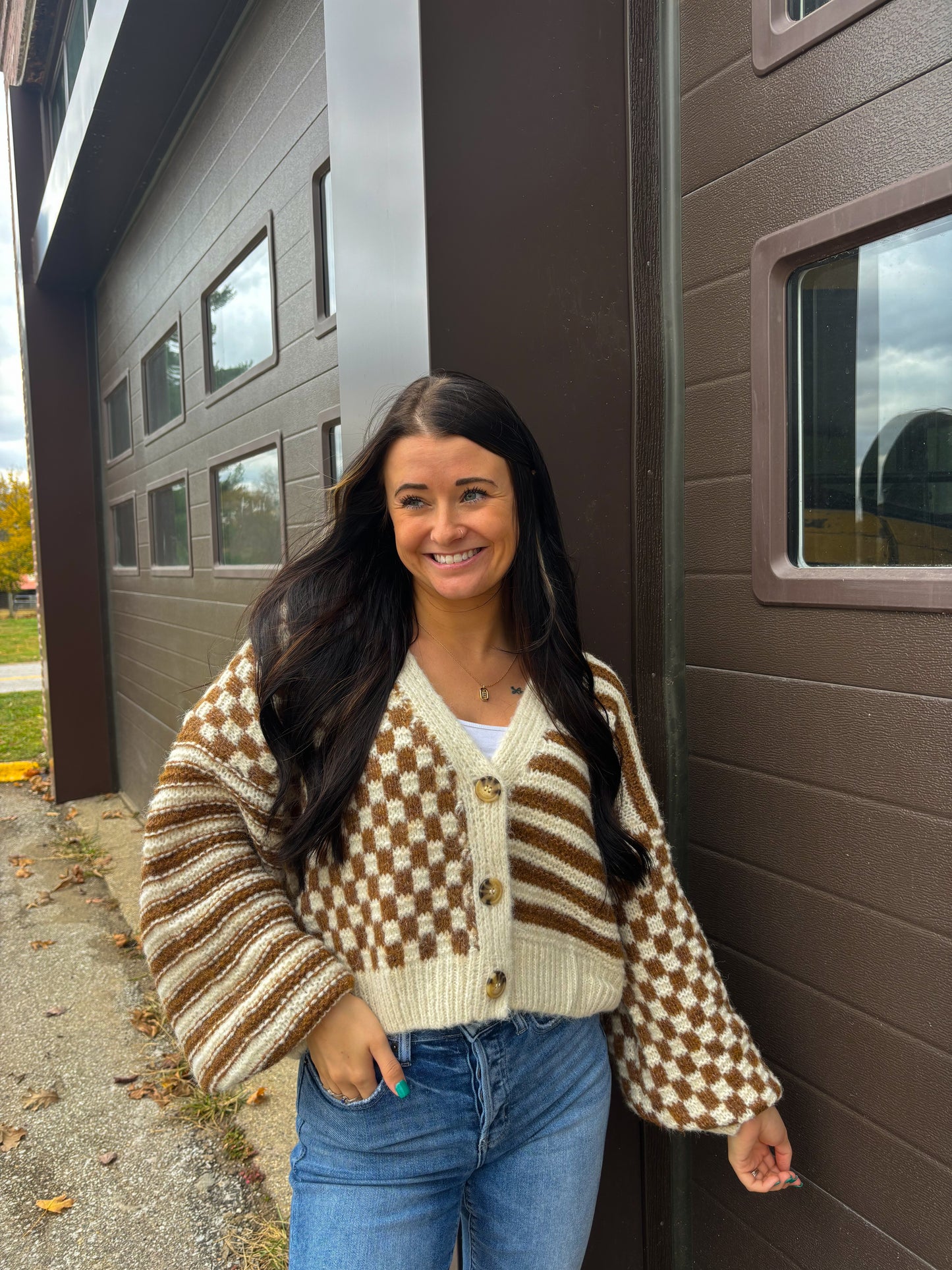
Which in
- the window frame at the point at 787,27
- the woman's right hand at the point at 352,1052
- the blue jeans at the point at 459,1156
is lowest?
the blue jeans at the point at 459,1156

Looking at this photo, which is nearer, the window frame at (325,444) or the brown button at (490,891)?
the brown button at (490,891)

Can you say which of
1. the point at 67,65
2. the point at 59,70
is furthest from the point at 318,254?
the point at 59,70

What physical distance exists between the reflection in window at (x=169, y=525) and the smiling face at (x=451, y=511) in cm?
492

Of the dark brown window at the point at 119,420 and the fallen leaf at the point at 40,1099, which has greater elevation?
the dark brown window at the point at 119,420

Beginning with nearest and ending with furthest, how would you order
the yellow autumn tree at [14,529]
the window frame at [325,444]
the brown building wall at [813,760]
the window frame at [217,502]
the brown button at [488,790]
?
the brown button at [488,790]
the brown building wall at [813,760]
the window frame at [325,444]
the window frame at [217,502]
the yellow autumn tree at [14,529]

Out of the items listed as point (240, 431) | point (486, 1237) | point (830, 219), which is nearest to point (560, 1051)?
point (486, 1237)

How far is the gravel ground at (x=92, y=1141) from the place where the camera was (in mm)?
2805

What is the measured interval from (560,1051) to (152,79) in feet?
18.4

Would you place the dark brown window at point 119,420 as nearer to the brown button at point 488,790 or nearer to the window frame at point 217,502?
the window frame at point 217,502

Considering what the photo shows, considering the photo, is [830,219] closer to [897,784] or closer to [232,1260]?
[897,784]

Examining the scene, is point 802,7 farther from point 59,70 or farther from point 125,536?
point 59,70

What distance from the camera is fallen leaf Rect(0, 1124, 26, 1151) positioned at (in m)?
3.30

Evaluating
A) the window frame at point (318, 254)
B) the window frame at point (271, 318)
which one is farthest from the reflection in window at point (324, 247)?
the window frame at point (271, 318)

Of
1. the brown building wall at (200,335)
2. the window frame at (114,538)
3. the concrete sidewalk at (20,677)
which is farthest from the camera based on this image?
the concrete sidewalk at (20,677)
